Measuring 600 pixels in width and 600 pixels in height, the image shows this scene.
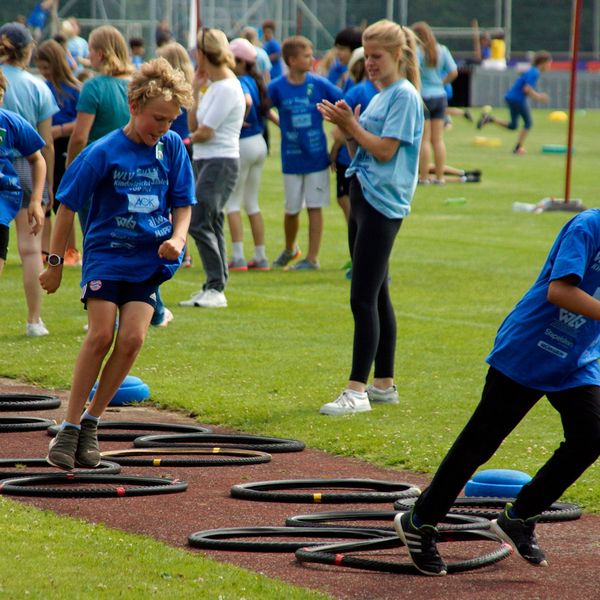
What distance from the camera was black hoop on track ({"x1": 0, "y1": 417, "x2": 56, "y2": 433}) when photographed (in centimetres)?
754

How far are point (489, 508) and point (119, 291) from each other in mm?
2056

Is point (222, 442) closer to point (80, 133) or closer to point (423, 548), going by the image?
point (423, 548)

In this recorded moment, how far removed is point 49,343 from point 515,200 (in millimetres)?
12299

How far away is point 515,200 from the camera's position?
838 inches

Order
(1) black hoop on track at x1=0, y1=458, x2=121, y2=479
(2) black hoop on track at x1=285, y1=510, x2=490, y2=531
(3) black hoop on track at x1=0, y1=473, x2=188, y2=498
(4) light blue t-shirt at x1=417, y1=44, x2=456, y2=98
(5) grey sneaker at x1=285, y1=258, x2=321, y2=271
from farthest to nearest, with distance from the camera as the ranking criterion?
1. (4) light blue t-shirt at x1=417, y1=44, x2=456, y2=98
2. (5) grey sneaker at x1=285, y1=258, x2=321, y2=271
3. (1) black hoop on track at x1=0, y1=458, x2=121, y2=479
4. (3) black hoop on track at x1=0, y1=473, x2=188, y2=498
5. (2) black hoop on track at x1=285, y1=510, x2=490, y2=531

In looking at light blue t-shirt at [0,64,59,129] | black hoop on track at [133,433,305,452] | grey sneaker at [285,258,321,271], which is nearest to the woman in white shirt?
light blue t-shirt at [0,64,59,129]

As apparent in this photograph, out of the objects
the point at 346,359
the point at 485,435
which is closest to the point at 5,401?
the point at 346,359

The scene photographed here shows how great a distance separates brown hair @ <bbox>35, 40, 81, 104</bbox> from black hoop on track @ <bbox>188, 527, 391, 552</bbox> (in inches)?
328

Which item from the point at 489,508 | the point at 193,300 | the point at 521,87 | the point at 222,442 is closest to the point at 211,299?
the point at 193,300

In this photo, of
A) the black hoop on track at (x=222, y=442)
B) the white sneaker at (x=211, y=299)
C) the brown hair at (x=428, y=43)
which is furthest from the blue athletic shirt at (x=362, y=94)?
the brown hair at (x=428, y=43)

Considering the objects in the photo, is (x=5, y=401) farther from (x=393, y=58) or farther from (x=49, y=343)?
(x=393, y=58)

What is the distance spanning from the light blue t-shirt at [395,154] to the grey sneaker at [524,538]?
305 cm

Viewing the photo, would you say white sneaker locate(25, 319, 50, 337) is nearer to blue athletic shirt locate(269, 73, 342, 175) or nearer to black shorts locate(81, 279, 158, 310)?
black shorts locate(81, 279, 158, 310)

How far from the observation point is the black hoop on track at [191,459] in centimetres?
691
